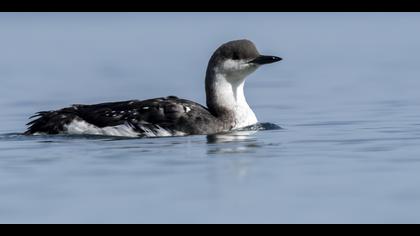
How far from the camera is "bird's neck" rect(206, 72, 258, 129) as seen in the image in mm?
15180

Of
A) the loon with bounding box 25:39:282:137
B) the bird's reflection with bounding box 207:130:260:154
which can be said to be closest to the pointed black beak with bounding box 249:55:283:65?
the loon with bounding box 25:39:282:137

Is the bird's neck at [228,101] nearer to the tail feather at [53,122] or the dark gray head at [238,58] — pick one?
the dark gray head at [238,58]

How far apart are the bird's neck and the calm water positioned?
12.4 inches

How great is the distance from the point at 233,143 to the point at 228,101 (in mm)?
1255

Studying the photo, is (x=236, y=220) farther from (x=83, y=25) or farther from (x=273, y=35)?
(x=83, y=25)

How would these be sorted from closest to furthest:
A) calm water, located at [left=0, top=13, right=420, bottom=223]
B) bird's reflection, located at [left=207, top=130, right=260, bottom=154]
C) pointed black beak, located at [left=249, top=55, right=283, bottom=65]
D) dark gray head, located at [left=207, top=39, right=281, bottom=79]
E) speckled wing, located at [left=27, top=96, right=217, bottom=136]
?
calm water, located at [left=0, top=13, right=420, bottom=223] → bird's reflection, located at [left=207, top=130, right=260, bottom=154] → speckled wing, located at [left=27, top=96, right=217, bottom=136] → pointed black beak, located at [left=249, top=55, right=283, bottom=65] → dark gray head, located at [left=207, top=39, right=281, bottom=79]

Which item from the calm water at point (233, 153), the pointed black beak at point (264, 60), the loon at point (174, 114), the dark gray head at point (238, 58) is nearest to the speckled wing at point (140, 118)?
the loon at point (174, 114)

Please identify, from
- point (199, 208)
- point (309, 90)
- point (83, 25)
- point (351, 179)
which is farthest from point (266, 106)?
point (83, 25)

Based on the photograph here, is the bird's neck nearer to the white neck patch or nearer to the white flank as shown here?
the white neck patch

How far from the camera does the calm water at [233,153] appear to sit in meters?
10.2

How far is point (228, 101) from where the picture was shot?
50.2 feet

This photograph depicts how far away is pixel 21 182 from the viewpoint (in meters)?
11.6

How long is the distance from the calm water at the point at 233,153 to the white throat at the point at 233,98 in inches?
12.0
